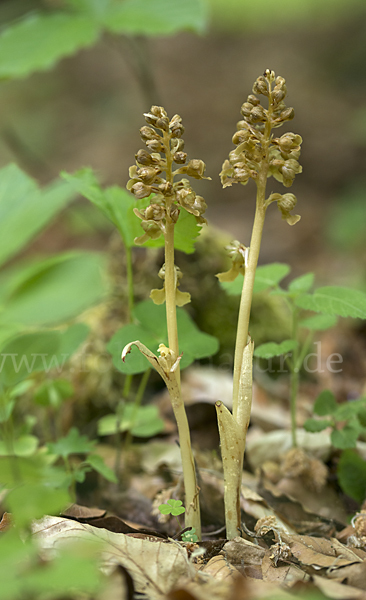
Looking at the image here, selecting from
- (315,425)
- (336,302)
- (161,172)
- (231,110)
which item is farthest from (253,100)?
(231,110)

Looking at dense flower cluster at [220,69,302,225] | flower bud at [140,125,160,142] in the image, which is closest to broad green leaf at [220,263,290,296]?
dense flower cluster at [220,69,302,225]

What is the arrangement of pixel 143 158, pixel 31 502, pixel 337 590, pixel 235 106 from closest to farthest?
1. pixel 31 502
2. pixel 337 590
3. pixel 143 158
4. pixel 235 106

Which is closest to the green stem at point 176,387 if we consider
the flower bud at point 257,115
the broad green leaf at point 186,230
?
the broad green leaf at point 186,230

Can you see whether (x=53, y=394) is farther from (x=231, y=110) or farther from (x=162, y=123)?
(x=231, y=110)

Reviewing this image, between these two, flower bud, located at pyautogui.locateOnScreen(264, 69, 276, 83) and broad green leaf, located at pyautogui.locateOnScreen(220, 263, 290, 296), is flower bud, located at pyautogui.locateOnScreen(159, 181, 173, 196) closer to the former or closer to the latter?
flower bud, located at pyautogui.locateOnScreen(264, 69, 276, 83)

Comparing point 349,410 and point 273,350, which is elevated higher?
point 273,350

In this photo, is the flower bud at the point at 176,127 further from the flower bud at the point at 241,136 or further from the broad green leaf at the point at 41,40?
the broad green leaf at the point at 41,40

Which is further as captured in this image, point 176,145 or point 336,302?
point 336,302

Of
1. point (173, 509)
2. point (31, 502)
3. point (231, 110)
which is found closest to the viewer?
point (31, 502)
